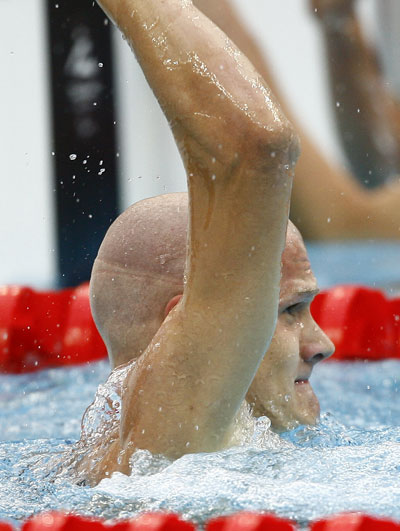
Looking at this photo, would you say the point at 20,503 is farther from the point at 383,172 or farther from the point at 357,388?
the point at 383,172

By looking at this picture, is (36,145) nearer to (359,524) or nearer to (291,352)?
(291,352)

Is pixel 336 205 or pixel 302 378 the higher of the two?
pixel 302 378

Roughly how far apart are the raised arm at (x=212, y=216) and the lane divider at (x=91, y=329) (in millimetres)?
1877

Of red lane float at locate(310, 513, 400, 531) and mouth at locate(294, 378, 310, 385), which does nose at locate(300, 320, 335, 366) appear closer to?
mouth at locate(294, 378, 310, 385)

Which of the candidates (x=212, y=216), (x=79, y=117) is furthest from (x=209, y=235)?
(x=79, y=117)

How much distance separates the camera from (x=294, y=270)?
1.51m

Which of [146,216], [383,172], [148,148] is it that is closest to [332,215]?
[383,172]

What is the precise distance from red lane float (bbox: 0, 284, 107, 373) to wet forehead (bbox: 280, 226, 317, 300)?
5.24 feet

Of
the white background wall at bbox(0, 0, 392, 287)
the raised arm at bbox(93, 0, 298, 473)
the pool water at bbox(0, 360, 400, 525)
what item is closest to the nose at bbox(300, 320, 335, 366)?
the pool water at bbox(0, 360, 400, 525)

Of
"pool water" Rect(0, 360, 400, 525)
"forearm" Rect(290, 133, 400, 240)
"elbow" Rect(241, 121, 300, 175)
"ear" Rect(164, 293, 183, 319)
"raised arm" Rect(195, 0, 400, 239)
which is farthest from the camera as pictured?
"forearm" Rect(290, 133, 400, 240)

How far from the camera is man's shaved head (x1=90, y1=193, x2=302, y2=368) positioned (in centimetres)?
139

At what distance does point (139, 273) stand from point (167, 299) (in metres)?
0.06

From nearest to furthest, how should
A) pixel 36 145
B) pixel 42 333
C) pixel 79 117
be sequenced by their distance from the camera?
pixel 42 333
pixel 79 117
pixel 36 145

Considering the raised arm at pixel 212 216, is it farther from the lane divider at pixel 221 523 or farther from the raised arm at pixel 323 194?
the raised arm at pixel 323 194
